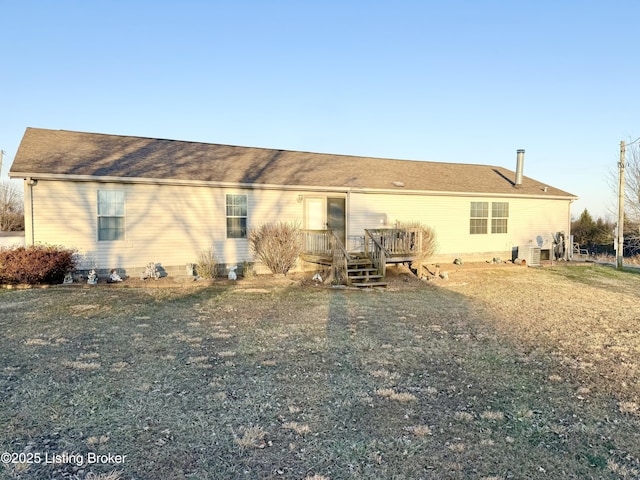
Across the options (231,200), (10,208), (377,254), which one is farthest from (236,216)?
(10,208)

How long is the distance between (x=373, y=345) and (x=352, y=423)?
2262 mm

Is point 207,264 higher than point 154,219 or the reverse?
the reverse

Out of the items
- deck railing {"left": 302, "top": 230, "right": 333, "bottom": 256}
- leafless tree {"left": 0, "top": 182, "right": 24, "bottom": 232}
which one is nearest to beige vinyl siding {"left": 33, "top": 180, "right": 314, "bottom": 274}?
deck railing {"left": 302, "top": 230, "right": 333, "bottom": 256}

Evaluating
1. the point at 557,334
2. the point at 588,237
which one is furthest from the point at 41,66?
the point at 588,237

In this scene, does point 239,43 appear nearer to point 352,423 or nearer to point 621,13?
point 621,13

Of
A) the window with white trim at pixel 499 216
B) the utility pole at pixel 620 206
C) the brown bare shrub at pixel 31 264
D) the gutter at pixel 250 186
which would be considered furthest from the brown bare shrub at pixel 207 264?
the utility pole at pixel 620 206

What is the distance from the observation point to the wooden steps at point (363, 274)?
34.6ft

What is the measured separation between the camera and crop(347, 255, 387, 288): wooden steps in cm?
1055

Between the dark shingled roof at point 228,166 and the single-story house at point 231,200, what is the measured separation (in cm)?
5

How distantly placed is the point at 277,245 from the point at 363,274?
2660 mm

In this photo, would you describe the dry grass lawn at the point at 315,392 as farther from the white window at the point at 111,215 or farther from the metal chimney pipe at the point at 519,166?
the metal chimney pipe at the point at 519,166

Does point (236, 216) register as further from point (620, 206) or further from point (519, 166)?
point (620, 206)

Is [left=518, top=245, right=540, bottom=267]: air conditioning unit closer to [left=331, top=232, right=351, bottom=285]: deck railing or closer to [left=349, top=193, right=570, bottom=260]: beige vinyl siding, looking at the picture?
[left=349, top=193, right=570, bottom=260]: beige vinyl siding

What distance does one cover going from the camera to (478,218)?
15.8m
